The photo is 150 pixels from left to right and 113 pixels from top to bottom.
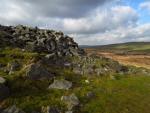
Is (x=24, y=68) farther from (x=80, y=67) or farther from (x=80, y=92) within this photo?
(x=80, y=67)

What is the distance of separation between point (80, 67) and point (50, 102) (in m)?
16.5

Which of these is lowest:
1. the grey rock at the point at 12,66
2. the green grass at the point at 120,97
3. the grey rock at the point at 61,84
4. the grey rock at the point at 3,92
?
the green grass at the point at 120,97

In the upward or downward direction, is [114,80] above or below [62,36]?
below

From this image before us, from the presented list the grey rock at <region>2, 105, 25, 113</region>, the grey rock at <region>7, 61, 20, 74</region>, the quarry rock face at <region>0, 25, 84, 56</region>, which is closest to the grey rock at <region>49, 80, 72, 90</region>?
the grey rock at <region>7, 61, 20, 74</region>

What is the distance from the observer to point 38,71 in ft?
105

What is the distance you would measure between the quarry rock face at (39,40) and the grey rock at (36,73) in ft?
46.7

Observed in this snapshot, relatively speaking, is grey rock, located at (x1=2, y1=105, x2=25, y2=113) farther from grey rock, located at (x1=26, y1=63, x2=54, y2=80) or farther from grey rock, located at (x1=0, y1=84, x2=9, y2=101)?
grey rock, located at (x1=26, y1=63, x2=54, y2=80)

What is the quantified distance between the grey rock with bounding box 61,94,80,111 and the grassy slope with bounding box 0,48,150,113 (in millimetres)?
507

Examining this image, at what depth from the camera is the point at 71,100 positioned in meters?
27.0

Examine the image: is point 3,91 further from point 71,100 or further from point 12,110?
point 71,100

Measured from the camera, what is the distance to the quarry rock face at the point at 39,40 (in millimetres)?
47625

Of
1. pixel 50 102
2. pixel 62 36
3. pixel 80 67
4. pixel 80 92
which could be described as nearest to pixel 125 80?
pixel 80 67

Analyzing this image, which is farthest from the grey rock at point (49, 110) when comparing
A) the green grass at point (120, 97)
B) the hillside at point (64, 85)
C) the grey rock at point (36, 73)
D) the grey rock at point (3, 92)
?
the grey rock at point (36, 73)

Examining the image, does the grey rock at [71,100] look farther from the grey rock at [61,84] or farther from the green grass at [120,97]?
the grey rock at [61,84]
